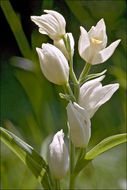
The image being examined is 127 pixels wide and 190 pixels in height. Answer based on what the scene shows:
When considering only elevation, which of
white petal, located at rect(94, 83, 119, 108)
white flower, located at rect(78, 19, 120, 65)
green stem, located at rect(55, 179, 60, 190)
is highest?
white flower, located at rect(78, 19, 120, 65)

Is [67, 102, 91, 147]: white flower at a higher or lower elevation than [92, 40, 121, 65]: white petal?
lower

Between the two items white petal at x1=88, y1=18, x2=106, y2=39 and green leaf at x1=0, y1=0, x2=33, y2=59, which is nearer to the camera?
white petal at x1=88, y1=18, x2=106, y2=39

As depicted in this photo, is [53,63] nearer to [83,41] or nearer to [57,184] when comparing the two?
[83,41]

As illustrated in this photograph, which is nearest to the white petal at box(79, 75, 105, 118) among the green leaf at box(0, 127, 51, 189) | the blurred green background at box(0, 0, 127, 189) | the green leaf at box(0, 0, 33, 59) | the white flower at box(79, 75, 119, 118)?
the white flower at box(79, 75, 119, 118)

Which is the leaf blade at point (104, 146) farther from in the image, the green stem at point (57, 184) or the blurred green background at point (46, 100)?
the blurred green background at point (46, 100)

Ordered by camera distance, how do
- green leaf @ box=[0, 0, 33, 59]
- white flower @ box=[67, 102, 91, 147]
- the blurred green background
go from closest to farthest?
white flower @ box=[67, 102, 91, 147] → green leaf @ box=[0, 0, 33, 59] → the blurred green background

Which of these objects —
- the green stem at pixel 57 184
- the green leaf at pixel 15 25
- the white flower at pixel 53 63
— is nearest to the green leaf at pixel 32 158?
the green stem at pixel 57 184

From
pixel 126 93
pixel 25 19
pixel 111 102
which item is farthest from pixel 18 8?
pixel 126 93

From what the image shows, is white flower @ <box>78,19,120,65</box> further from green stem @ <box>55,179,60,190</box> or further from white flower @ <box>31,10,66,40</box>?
green stem @ <box>55,179,60,190</box>

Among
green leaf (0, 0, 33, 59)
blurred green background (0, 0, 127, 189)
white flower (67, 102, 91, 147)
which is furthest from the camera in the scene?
blurred green background (0, 0, 127, 189)
